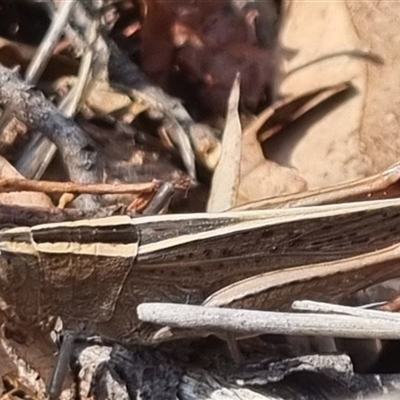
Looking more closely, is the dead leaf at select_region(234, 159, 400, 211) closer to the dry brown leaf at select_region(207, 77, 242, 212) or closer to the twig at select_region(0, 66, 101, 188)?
the dry brown leaf at select_region(207, 77, 242, 212)

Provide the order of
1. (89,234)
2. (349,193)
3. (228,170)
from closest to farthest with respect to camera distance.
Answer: (89,234) → (349,193) → (228,170)

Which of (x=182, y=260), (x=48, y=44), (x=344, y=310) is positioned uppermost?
(x=48, y=44)

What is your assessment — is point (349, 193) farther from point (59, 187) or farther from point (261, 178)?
point (59, 187)

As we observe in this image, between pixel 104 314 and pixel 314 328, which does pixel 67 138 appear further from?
pixel 314 328

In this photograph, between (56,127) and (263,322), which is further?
(56,127)

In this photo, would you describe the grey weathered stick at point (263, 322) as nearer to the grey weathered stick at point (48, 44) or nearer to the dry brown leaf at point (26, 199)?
the dry brown leaf at point (26, 199)

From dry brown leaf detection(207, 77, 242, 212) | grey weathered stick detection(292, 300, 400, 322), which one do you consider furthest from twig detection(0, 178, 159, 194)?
grey weathered stick detection(292, 300, 400, 322)

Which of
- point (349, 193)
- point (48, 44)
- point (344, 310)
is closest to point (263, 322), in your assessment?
point (344, 310)
